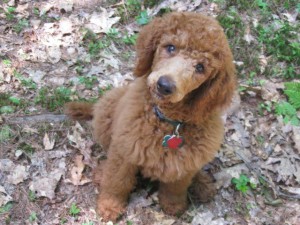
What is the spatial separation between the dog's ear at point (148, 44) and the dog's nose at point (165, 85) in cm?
42

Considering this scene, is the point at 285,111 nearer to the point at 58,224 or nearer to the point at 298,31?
the point at 298,31

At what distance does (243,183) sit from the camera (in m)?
4.05

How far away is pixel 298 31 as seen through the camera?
5.27 m

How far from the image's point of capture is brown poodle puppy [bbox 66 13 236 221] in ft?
9.23

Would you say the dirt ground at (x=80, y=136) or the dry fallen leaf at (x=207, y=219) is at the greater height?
the dirt ground at (x=80, y=136)

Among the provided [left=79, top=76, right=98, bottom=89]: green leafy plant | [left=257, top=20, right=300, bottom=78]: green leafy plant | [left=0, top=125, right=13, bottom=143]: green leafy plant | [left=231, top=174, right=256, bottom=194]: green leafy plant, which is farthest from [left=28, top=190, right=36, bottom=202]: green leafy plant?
[left=257, top=20, right=300, bottom=78]: green leafy plant

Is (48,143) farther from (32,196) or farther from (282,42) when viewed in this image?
(282,42)

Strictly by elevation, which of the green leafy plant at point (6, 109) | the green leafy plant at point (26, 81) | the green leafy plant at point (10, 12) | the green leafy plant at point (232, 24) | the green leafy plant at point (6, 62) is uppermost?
the green leafy plant at point (232, 24)

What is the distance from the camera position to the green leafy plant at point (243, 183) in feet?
13.2

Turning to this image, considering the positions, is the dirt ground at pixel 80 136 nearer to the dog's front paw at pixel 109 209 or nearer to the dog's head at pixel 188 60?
the dog's front paw at pixel 109 209

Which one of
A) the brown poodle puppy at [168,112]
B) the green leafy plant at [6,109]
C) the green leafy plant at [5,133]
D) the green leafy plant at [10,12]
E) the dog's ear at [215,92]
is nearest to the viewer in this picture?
the brown poodle puppy at [168,112]

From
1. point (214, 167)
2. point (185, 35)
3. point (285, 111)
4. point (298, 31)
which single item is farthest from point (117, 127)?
point (298, 31)

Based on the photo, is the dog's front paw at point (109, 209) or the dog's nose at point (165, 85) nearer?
the dog's nose at point (165, 85)

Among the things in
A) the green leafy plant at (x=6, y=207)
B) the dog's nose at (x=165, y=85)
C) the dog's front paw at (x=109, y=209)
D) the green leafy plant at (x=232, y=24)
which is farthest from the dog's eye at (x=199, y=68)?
the green leafy plant at (x=232, y=24)
